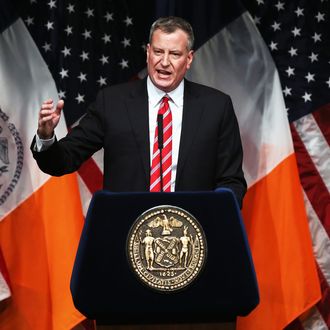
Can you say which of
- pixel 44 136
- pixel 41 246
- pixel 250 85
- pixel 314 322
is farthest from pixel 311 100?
pixel 44 136

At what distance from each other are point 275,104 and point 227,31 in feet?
1.42

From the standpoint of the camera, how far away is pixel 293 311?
3650 millimetres

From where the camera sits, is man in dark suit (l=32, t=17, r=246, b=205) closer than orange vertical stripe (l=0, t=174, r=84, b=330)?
Yes

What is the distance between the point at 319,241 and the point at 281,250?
31 centimetres

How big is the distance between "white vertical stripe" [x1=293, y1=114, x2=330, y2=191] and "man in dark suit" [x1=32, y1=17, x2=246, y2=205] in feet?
3.46

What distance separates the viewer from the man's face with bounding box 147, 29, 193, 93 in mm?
2805

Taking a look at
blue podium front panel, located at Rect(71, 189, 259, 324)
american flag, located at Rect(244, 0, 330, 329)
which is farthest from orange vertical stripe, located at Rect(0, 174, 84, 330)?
blue podium front panel, located at Rect(71, 189, 259, 324)

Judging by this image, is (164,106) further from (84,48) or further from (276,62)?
(276,62)

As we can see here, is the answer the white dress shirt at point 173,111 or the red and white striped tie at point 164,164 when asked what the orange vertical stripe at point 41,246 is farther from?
the red and white striped tie at point 164,164

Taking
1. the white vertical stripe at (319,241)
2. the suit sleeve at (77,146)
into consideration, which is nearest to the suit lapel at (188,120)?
the suit sleeve at (77,146)

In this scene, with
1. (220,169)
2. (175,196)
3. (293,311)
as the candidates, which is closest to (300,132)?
(293,311)

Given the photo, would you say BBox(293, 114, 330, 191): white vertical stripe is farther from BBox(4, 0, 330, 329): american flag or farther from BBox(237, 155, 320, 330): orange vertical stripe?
BBox(237, 155, 320, 330): orange vertical stripe

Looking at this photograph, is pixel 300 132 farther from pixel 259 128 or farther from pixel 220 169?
pixel 220 169

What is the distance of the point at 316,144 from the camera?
12.6 feet
